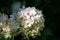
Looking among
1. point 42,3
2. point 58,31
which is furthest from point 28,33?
point 58,31

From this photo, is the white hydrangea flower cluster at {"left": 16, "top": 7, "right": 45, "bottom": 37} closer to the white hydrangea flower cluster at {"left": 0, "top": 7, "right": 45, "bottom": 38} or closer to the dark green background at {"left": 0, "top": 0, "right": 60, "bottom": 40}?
the white hydrangea flower cluster at {"left": 0, "top": 7, "right": 45, "bottom": 38}

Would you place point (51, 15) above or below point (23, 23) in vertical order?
above

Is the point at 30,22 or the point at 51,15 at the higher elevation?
the point at 51,15

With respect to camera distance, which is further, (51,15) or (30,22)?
(51,15)

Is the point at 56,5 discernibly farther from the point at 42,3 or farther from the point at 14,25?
the point at 14,25

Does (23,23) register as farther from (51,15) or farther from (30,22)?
(51,15)

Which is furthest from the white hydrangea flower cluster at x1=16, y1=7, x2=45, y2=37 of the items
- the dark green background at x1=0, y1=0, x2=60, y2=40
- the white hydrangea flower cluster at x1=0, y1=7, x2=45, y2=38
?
the dark green background at x1=0, y1=0, x2=60, y2=40

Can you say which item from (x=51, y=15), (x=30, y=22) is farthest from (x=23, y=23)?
(x=51, y=15)

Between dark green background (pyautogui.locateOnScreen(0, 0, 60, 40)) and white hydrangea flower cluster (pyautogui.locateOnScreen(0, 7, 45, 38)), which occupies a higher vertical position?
dark green background (pyautogui.locateOnScreen(0, 0, 60, 40))

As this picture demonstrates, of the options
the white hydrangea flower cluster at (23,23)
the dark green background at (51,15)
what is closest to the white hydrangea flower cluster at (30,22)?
the white hydrangea flower cluster at (23,23)
